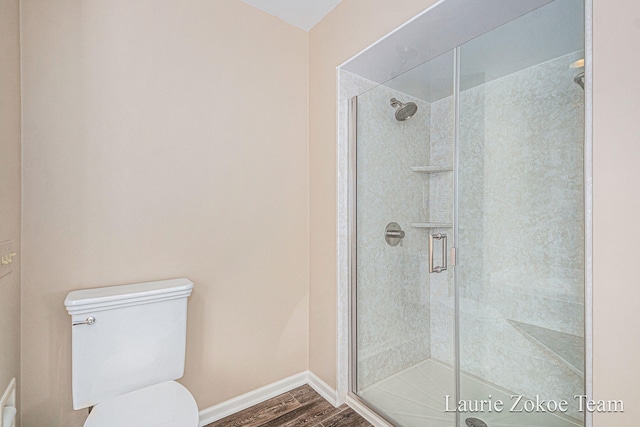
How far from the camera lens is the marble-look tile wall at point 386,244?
1.71m

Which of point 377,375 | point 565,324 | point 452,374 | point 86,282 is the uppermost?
point 86,282

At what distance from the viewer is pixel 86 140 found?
1433 mm

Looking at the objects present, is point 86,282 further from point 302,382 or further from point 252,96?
point 302,382

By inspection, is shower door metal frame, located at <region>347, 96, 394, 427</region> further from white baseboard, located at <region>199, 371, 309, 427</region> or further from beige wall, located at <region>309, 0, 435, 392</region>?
white baseboard, located at <region>199, 371, 309, 427</region>

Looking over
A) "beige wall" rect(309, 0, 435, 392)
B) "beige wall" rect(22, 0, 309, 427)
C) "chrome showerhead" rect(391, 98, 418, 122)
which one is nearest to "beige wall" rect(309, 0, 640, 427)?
"chrome showerhead" rect(391, 98, 418, 122)

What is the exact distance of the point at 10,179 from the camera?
3.98 ft

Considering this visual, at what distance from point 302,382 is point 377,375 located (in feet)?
1.83

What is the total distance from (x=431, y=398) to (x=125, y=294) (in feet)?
5.24

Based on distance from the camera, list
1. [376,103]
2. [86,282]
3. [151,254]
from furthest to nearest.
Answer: [376,103], [151,254], [86,282]

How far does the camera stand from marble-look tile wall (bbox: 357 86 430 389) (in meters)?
1.71

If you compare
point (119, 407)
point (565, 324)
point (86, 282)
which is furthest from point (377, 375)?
point (86, 282)

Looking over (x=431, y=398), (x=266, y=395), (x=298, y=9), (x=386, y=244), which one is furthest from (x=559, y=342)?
(x=298, y=9)
